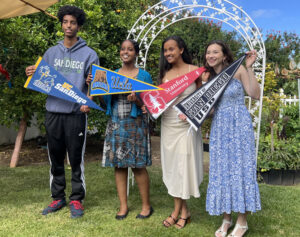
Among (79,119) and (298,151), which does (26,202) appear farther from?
(298,151)

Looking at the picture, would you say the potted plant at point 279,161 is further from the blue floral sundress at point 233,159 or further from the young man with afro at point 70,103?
the young man with afro at point 70,103

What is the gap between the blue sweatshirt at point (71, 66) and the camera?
3.13m

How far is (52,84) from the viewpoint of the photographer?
3051 millimetres

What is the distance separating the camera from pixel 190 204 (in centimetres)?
377

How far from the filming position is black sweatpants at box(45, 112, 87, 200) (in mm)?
3160

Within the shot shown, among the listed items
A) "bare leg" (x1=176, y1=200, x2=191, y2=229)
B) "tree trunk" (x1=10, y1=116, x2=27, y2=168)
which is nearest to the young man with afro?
"bare leg" (x1=176, y1=200, x2=191, y2=229)

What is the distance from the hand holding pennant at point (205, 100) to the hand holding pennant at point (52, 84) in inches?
35.1

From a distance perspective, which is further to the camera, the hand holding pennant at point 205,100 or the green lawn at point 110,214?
the green lawn at point 110,214

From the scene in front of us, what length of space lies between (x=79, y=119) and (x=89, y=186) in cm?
164

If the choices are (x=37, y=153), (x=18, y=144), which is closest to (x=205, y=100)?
(x=18, y=144)

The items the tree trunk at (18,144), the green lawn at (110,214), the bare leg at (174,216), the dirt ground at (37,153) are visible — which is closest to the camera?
the green lawn at (110,214)

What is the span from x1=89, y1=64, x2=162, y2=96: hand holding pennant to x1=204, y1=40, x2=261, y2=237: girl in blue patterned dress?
658mm

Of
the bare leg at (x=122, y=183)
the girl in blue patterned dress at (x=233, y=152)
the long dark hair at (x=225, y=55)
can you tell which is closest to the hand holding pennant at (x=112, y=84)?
the long dark hair at (x=225, y=55)

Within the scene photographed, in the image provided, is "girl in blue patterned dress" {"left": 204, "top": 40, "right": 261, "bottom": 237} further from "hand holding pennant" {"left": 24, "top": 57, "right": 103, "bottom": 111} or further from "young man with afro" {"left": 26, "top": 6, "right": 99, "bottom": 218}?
"young man with afro" {"left": 26, "top": 6, "right": 99, "bottom": 218}
